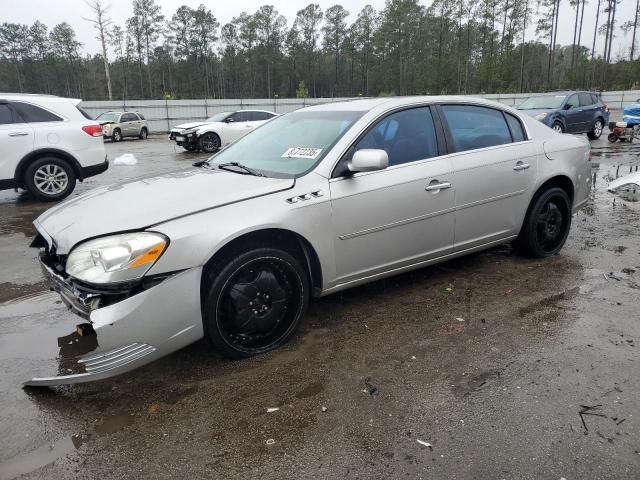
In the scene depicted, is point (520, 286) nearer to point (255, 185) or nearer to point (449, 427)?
point (449, 427)

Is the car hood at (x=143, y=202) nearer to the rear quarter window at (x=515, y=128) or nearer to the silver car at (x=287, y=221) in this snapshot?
the silver car at (x=287, y=221)

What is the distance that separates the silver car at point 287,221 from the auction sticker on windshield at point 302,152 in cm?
2

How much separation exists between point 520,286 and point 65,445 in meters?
3.58

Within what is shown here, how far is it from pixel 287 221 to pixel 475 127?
6.98 feet

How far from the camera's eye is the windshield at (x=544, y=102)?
52.5 feet

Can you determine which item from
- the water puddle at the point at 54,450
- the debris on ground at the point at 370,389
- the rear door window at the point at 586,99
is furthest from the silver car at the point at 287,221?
the rear door window at the point at 586,99

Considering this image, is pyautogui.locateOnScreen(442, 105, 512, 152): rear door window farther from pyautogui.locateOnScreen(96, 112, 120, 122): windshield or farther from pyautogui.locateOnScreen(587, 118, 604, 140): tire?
pyautogui.locateOnScreen(96, 112, 120, 122): windshield

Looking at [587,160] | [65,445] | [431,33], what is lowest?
[65,445]

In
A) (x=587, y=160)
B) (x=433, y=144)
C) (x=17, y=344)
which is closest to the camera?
(x=17, y=344)

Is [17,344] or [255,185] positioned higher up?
[255,185]

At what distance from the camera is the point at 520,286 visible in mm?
4301

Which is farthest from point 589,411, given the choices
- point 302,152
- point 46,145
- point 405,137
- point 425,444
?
point 46,145

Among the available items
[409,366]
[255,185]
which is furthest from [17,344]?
[409,366]

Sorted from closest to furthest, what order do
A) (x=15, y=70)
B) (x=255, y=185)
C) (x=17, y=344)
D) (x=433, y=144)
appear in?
(x=255, y=185) → (x=17, y=344) → (x=433, y=144) → (x=15, y=70)
